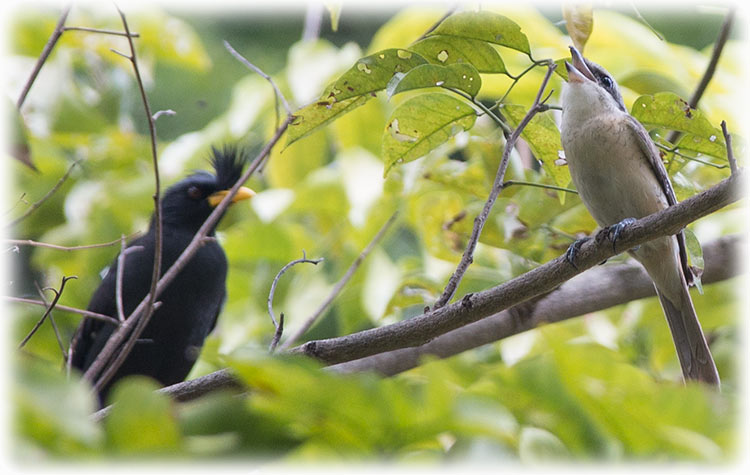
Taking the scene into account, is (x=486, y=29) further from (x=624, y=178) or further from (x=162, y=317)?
(x=162, y=317)

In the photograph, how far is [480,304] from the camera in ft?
5.31

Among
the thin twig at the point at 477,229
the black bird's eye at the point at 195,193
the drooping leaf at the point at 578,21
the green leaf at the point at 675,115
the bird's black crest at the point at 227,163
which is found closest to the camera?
the thin twig at the point at 477,229

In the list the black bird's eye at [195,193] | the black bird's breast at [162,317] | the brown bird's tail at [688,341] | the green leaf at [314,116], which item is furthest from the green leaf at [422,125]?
the black bird's eye at [195,193]

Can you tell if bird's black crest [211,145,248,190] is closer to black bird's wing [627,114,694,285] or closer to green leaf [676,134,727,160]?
black bird's wing [627,114,694,285]

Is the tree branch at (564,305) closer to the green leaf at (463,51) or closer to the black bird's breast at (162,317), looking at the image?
the green leaf at (463,51)

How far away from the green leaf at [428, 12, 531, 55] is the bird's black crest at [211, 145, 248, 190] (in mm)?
2210

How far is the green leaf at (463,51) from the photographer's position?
186 centimetres

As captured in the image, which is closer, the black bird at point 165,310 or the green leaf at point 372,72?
the green leaf at point 372,72

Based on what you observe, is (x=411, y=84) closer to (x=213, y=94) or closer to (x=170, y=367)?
(x=170, y=367)

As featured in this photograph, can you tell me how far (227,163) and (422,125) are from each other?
2.19 m

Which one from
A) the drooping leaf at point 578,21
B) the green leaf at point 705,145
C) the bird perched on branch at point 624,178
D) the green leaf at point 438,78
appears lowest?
the bird perched on branch at point 624,178

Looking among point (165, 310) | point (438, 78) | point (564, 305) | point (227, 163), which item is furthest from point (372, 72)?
point (227, 163)

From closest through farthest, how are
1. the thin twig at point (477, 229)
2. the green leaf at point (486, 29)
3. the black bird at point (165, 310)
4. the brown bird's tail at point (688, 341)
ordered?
1. the thin twig at point (477, 229)
2. the green leaf at point (486, 29)
3. the brown bird's tail at point (688, 341)
4. the black bird at point (165, 310)

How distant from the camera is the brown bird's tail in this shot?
92.1 inches
